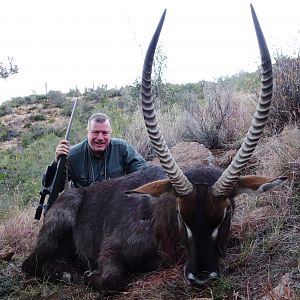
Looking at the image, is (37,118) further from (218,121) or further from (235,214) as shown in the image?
(235,214)

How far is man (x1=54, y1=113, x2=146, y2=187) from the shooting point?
782 cm

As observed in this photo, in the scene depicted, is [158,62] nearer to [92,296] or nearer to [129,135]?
[129,135]

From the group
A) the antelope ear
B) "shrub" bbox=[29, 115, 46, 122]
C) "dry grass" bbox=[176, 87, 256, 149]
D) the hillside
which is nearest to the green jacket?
the hillside

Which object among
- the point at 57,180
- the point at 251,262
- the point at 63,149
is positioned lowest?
the point at 251,262

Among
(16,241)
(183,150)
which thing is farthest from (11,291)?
(183,150)

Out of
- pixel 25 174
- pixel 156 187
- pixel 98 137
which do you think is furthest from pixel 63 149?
pixel 25 174

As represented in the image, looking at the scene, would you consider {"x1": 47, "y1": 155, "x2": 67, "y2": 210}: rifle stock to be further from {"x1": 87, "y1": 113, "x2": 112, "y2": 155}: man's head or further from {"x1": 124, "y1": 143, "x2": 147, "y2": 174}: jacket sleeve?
{"x1": 124, "y1": 143, "x2": 147, "y2": 174}: jacket sleeve

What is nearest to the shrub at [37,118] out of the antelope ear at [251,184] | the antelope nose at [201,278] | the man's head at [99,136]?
the man's head at [99,136]

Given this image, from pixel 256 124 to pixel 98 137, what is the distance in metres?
3.85

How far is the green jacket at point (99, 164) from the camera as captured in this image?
25.7 ft

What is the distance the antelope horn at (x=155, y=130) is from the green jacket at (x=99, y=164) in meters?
3.24

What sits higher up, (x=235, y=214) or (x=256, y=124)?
(x=256, y=124)

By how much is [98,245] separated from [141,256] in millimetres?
833

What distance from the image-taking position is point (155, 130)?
14.5 feet
